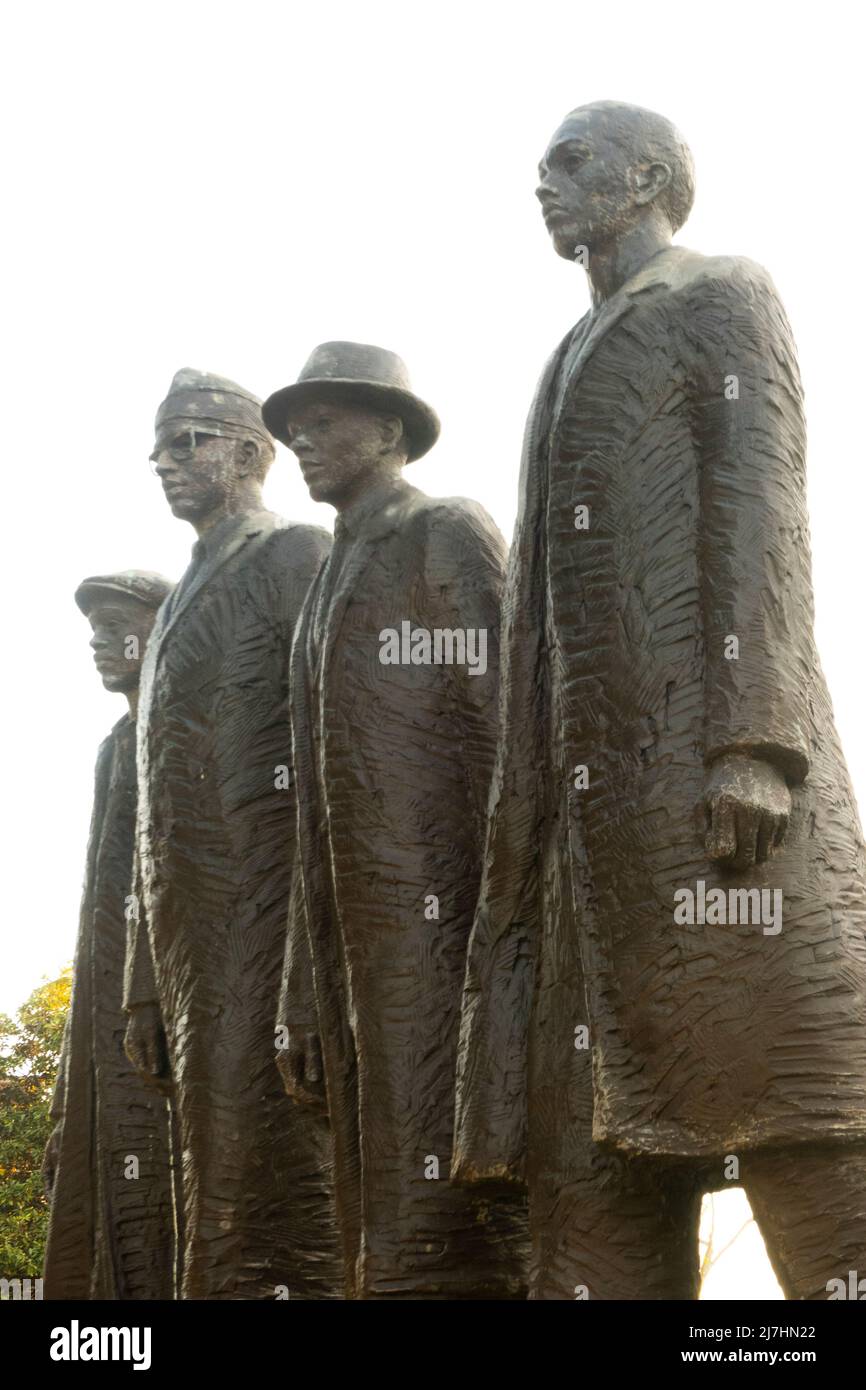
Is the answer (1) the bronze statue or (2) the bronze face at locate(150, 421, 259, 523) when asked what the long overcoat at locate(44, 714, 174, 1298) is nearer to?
(2) the bronze face at locate(150, 421, 259, 523)

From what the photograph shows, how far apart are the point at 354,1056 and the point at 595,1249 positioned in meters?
1.61

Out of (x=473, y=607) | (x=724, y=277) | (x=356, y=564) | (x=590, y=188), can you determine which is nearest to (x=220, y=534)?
(x=356, y=564)

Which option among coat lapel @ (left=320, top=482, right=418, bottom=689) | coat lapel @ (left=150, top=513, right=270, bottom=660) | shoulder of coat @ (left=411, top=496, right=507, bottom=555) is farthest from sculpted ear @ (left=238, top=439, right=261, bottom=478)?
shoulder of coat @ (left=411, top=496, right=507, bottom=555)

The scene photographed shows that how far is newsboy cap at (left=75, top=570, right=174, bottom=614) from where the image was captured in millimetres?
11078

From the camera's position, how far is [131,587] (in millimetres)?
11078

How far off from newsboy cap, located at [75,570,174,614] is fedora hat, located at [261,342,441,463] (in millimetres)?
2461

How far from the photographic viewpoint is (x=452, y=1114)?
7.59 meters

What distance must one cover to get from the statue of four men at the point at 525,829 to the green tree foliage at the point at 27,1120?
20.8ft

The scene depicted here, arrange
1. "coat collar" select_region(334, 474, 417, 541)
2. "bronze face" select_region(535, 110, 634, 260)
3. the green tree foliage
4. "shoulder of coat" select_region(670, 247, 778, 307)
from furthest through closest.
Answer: the green tree foliage → "coat collar" select_region(334, 474, 417, 541) → "bronze face" select_region(535, 110, 634, 260) → "shoulder of coat" select_region(670, 247, 778, 307)

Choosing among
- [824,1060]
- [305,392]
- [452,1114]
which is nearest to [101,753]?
[305,392]

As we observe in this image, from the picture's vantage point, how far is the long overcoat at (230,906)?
8.45 meters

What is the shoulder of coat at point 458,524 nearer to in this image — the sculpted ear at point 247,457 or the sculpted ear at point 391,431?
the sculpted ear at point 391,431

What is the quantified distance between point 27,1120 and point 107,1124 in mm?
6660
